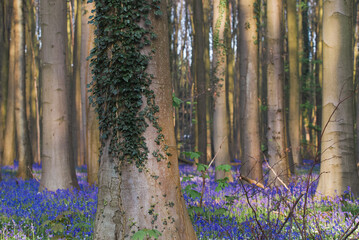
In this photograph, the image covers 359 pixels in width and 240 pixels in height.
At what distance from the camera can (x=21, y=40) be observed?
452 inches

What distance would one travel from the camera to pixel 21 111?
37.1ft

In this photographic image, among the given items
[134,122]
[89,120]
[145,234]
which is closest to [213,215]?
[145,234]

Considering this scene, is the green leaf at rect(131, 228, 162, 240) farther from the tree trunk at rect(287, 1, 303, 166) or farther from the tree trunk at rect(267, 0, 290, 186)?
the tree trunk at rect(287, 1, 303, 166)

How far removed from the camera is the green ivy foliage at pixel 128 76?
3.44 metres

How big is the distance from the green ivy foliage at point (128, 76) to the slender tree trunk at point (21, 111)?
853cm

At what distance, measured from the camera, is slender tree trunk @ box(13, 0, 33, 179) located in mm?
11070

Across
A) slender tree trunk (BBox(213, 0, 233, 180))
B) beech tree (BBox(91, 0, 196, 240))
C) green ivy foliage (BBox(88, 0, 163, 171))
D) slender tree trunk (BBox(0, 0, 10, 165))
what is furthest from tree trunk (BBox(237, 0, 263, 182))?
slender tree trunk (BBox(0, 0, 10, 165))

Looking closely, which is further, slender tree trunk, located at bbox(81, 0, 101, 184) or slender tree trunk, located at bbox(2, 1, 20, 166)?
slender tree trunk, located at bbox(2, 1, 20, 166)

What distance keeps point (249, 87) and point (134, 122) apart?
6.65 metres

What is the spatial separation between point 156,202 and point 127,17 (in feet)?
5.92

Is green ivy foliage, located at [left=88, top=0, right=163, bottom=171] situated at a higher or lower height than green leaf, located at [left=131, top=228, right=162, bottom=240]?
higher

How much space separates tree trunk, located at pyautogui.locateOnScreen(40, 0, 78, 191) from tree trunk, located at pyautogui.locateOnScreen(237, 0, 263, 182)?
454 cm

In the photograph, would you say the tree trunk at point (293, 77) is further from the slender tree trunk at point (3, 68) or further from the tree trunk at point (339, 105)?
the slender tree trunk at point (3, 68)

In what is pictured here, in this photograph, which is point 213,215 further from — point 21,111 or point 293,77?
point 293,77
